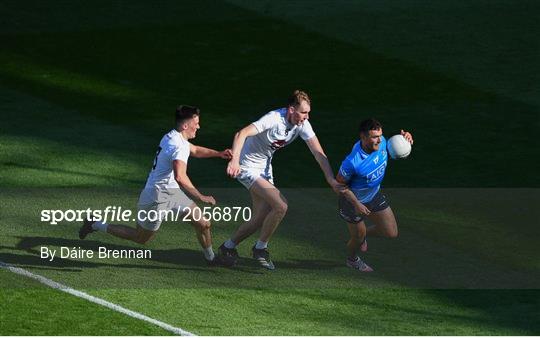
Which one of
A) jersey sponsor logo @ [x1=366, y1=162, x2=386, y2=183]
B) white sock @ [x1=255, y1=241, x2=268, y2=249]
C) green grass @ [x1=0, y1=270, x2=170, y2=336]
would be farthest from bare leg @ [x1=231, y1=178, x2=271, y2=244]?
green grass @ [x1=0, y1=270, x2=170, y2=336]

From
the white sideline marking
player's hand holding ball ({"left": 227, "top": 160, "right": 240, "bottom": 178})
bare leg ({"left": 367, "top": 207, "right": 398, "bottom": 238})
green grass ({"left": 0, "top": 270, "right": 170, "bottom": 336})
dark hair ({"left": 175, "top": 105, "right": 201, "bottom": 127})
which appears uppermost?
dark hair ({"left": 175, "top": 105, "right": 201, "bottom": 127})

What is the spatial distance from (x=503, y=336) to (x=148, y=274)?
4605 millimetres

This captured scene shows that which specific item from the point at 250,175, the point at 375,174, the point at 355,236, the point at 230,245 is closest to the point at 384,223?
the point at 355,236

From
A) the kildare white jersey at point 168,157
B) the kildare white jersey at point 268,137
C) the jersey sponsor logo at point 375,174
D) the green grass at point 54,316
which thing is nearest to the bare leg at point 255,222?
the kildare white jersey at point 268,137

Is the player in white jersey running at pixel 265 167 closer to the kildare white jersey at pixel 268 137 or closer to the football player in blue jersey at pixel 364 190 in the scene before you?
the kildare white jersey at pixel 268 137

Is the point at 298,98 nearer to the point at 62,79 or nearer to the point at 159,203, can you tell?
the point at 159,203

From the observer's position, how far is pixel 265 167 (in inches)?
725

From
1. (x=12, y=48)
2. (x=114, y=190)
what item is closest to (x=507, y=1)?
(x=12, y=48)

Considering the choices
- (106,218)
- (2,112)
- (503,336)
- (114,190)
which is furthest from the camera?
(2,112)

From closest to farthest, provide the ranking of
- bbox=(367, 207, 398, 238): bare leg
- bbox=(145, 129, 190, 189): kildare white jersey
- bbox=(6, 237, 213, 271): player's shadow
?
bbox=(145, 129, 190, 189): kildare white jersey
bbox=(6, 237, 213, 271): player's shadow
bbox=(367, 207, 398, 238): bare leg

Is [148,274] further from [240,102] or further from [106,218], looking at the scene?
[240,102]

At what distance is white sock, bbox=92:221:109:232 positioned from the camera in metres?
18.6

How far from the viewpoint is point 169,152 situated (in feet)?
57.3

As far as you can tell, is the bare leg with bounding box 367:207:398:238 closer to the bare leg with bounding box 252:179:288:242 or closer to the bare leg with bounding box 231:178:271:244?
the bare leg with bounding box 252:179:288:242
